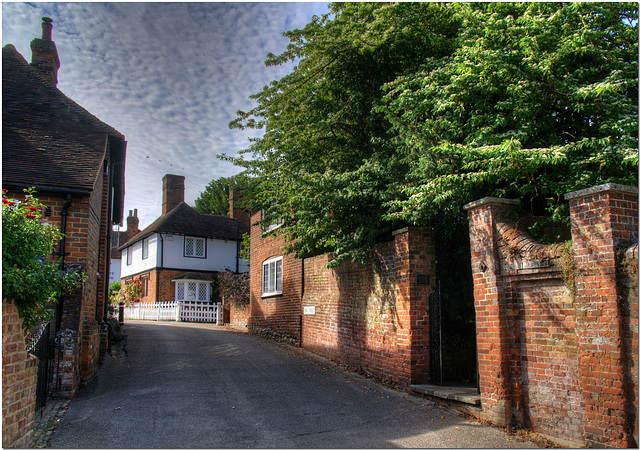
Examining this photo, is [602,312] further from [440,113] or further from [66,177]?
[66,177]

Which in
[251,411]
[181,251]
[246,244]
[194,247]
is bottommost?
[251,411]

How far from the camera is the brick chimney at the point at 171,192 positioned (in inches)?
1455

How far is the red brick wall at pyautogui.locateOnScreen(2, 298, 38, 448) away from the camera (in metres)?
4.89

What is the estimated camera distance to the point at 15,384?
5.11m

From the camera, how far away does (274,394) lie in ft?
28.7

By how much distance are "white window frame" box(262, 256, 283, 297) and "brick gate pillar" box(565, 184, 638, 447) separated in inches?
479

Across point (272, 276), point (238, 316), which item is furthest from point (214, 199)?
point (272, 276)

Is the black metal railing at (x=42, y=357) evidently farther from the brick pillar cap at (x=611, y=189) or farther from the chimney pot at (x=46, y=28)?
the chimney pot at (x=46, y=28)

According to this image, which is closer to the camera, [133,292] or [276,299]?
[276,299]

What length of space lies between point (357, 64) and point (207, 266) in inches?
1038

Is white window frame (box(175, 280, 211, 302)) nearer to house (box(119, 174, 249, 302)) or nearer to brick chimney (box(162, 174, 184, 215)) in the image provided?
house (box(119, 174, 249, 302))

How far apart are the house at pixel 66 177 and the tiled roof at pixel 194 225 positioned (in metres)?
20.0

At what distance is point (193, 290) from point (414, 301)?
85.7 feet

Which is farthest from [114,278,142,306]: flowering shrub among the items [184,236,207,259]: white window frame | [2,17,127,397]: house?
[2,17,127,397]: house
